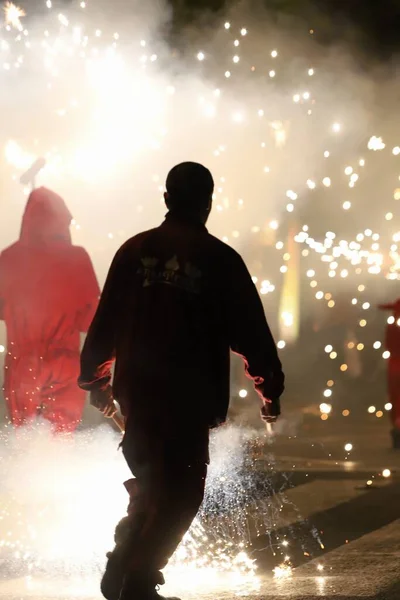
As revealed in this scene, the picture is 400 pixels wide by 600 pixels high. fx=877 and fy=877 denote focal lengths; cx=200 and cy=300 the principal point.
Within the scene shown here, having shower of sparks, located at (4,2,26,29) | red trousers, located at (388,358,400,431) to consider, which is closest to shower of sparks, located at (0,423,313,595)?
red trousers, located at (388,358,400,431)

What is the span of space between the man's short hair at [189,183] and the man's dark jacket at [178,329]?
9cm

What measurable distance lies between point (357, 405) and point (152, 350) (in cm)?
921

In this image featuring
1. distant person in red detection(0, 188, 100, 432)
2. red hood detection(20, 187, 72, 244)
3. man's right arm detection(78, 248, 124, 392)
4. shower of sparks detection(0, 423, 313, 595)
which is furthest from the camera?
red hood detection(20, 187, 72, 244)

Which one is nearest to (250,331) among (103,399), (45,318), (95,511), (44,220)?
(103,399)

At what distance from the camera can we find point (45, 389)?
702 centimetres

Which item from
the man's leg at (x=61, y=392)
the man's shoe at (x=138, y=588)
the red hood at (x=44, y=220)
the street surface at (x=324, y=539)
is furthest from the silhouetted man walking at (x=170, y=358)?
the red hood at (x=44, y=220)

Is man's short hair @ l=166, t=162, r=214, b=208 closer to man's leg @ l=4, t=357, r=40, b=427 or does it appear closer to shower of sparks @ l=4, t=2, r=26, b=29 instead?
man's leg @ l=4, t=357, r=40, b=427

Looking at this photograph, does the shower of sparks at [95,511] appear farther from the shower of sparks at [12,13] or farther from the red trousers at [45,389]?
the shower of sparks at [12,13]

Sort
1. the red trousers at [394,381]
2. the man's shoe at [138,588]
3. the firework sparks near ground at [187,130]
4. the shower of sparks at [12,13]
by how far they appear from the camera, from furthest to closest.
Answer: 1. the firework sparks near ground at [187,130]
2. the shower of sparks at [12,13]
3. the red trousers at [394,381]
4. the man's shoe at [138,588]

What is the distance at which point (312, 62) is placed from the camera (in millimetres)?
9742

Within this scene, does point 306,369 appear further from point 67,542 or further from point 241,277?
point 241,277

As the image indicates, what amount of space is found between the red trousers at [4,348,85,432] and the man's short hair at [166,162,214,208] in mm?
4031

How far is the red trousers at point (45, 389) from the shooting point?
7012 mm

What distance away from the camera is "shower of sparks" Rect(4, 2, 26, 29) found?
30.8 ft
